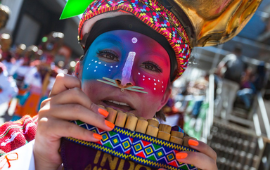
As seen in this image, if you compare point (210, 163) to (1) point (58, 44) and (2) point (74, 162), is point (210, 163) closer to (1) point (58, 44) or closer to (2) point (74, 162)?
(2) point (74, 162)

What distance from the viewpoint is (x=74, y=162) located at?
1.08 metres

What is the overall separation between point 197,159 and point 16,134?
108 cm

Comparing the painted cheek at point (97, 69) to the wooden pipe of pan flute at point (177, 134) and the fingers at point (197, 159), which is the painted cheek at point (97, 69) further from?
the fingers at point (197, 159)

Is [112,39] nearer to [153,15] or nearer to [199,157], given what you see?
[153,15]

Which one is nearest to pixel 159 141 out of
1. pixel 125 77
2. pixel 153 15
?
→ pixel 125 77

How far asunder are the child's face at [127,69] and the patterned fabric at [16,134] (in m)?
0.47

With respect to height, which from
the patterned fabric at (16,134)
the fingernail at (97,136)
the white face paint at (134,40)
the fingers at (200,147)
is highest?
the white face paint at (134,40)

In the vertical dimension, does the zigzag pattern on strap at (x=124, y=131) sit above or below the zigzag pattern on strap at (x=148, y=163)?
above

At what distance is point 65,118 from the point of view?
41.1 inches

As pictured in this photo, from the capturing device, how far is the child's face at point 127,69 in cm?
129

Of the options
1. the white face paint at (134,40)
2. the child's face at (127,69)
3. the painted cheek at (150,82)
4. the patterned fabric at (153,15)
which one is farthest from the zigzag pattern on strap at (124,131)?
the patterned fabric at (153,15)

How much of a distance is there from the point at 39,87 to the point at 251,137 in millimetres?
5956

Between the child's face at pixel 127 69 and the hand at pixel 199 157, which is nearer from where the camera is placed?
the hand at pixel 199 157

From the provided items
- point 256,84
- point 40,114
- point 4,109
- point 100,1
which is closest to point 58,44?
point 4,109
